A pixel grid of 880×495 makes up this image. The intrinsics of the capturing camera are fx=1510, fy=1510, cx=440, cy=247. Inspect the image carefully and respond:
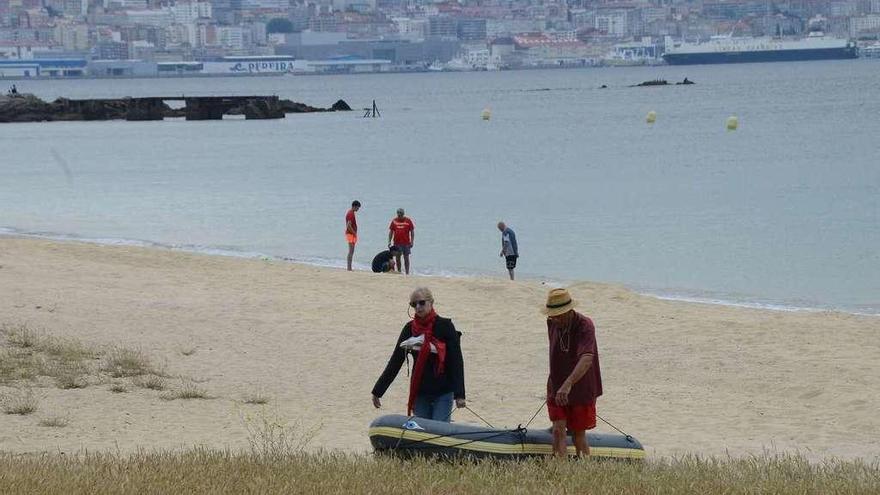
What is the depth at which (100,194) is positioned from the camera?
155 ft

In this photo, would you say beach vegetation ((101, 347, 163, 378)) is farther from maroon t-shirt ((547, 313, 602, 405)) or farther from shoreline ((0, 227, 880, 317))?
shoreline ((0, 227, 880, 317))

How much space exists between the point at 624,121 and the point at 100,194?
52.4 metres

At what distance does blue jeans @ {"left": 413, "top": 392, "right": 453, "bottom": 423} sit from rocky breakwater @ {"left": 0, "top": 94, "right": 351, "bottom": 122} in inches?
3785

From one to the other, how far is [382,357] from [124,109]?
93902 mm

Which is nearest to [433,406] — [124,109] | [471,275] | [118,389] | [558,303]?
[558,303]

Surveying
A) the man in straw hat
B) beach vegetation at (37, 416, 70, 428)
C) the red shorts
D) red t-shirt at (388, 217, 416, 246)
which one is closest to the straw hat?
the man in straw hat

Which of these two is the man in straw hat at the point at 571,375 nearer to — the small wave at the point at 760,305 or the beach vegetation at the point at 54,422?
the beach vegetation at the point at 54,422

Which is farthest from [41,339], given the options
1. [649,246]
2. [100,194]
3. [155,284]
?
[100,194]

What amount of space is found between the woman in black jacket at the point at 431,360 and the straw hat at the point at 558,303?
0.81 meters

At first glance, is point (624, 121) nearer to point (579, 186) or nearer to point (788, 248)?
point (579, 186)

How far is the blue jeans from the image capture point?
30.9 feet

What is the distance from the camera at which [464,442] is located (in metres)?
8.85

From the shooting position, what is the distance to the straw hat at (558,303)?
27.8ft

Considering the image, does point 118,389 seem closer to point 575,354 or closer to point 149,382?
point 149,382
